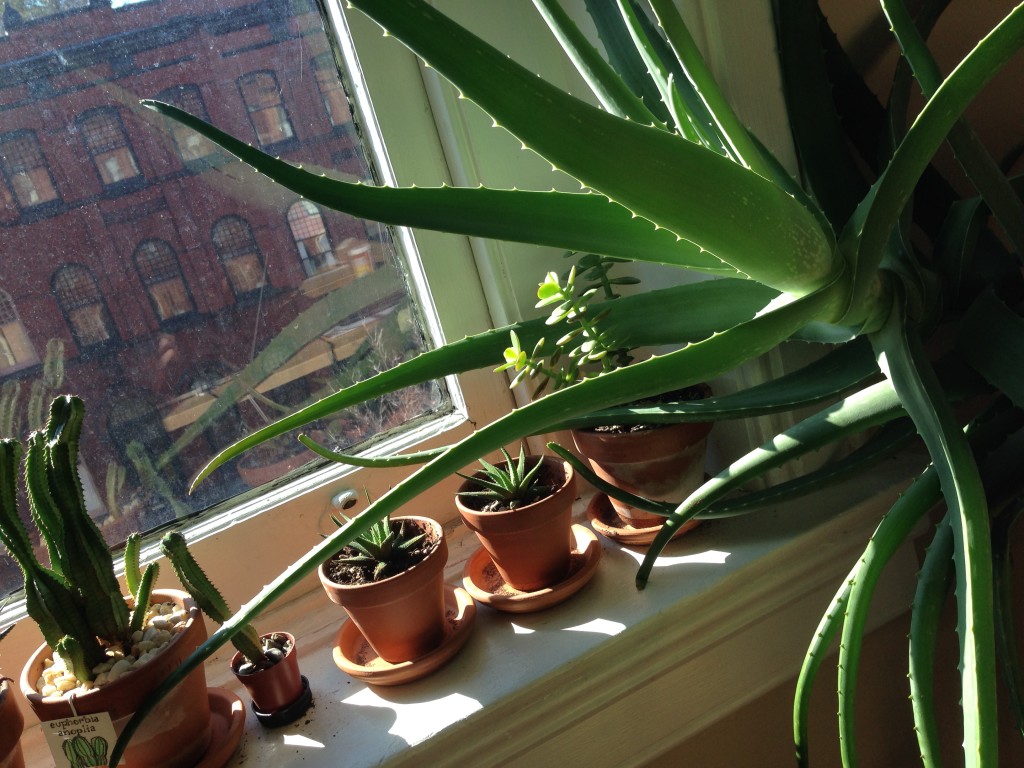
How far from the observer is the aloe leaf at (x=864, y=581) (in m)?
0.53

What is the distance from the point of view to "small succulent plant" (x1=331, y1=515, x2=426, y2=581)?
28.6 inches

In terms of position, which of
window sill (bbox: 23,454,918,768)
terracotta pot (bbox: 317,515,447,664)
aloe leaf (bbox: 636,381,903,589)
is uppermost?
aloe leaf (bbox: 636,381,903,589)

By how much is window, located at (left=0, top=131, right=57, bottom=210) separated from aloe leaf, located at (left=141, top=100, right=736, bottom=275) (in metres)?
0.37

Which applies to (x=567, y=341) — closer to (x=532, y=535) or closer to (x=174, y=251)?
(x=532, y=535)

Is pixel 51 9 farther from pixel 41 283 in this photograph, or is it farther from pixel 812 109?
pixel 812 109

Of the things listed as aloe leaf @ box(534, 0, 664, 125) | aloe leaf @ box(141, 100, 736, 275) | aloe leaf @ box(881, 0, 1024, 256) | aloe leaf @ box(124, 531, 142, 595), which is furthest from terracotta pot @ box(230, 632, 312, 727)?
aloe leaf @ box(881, 0, 1024, 256)

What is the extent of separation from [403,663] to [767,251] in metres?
0.52

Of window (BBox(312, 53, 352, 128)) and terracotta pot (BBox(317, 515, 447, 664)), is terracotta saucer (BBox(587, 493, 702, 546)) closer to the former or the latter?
terracotta pot (BBox(317, 515, 447, 664))

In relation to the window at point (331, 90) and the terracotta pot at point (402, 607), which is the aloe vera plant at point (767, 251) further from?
the window at point (331, 90)

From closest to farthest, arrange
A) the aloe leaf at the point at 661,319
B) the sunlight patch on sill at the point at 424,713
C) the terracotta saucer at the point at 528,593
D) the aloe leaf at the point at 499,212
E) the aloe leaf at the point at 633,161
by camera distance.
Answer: the aloe leaf at the point at 633,161 → the aloe leaf at the point at 499,212 → the aloe leaf at the point at 661,319 → the sunlight patch on sill at the point at 424,713 → the terracotta saucer at the point at 528,593

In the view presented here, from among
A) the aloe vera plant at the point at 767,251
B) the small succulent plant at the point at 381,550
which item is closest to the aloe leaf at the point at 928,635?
the aloe vera plant at the point at 767,251

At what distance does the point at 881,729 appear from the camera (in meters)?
0.90

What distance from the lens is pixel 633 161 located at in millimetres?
386

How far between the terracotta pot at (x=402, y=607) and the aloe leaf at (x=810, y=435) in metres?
0.22
